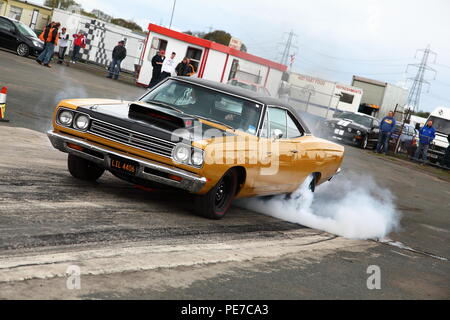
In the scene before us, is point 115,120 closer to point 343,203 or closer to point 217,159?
point 217,159

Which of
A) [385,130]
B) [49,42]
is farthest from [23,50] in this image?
[385,130]

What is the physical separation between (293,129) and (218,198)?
1948 mm

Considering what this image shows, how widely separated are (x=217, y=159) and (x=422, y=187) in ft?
39.1

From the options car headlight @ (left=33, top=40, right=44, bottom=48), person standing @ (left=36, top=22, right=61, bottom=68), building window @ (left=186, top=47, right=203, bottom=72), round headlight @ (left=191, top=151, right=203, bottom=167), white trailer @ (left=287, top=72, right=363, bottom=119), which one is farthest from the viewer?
white trailer @ (left=287, top=72, right=363, bottom=119)

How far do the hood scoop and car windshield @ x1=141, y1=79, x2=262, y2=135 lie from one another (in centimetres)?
61

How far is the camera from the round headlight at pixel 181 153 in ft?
22.1

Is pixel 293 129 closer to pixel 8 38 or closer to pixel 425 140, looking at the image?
pixel 425 140

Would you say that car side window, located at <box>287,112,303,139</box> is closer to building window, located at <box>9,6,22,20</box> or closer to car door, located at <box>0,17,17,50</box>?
car door, located at <box>0,17,17,50</box>

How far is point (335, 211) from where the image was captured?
9.91 m

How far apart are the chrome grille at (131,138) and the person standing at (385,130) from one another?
64.4ft

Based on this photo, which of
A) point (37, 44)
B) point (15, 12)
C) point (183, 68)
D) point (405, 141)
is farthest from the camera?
point (15, 12)

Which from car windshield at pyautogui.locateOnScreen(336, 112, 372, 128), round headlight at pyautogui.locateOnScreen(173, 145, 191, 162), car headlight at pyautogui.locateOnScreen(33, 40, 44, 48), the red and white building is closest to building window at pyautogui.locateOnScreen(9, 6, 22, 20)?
the red and white building

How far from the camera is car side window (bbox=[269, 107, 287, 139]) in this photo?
821cm

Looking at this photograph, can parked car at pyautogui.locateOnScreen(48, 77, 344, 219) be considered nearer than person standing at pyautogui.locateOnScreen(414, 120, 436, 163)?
Yes
